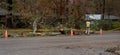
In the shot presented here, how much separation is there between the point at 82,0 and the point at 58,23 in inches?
221

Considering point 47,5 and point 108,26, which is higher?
point 47,5

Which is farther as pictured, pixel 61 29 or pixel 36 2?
pixel 36 2

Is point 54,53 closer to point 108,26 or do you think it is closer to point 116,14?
point 108,26

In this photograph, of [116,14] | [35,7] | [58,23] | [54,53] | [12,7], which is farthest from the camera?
[116,14]

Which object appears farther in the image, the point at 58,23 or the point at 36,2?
the point at 36,2

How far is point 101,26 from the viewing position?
52.5 m

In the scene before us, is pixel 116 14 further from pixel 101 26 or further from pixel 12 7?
pixel 12 7

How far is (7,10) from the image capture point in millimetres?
59656

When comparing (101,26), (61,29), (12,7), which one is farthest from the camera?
(12,7)

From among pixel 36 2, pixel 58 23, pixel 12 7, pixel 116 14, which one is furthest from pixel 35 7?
pixel 116 14

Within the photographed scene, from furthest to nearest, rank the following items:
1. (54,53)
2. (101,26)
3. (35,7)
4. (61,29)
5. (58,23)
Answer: (101,26), (35,7), (58,23), (61,29), (54,53)

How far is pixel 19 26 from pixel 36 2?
36.3ft

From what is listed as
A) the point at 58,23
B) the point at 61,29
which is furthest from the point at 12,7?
the point at 61,29

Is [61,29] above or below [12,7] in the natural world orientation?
below
